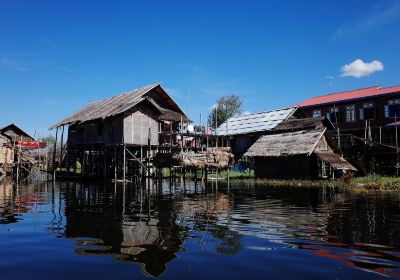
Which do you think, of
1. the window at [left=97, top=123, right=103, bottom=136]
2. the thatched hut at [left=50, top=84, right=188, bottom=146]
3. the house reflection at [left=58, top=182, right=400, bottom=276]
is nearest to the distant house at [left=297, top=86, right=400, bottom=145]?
the thatched hut at [left=50, top=84, right=188, bottom=146]

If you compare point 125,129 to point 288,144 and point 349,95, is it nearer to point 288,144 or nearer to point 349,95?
point 288,144

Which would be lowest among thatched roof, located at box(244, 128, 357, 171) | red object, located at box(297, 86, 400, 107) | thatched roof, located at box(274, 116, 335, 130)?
thatched roof, located at box(244, 128, 357, 171)

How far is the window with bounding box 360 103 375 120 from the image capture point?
34.4 m

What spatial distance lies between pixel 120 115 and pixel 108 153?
18.4ft

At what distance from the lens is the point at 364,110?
34969mm

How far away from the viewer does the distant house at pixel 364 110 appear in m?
33.2

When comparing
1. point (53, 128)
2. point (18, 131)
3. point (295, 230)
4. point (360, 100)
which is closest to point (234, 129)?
point (360, 100)

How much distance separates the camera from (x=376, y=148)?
87.0ft

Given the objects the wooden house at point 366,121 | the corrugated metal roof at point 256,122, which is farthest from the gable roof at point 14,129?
the wooden house at point 366,121

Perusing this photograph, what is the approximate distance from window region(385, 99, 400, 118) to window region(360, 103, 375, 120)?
124cm

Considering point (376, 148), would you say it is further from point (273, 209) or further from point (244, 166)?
point (273, 209)

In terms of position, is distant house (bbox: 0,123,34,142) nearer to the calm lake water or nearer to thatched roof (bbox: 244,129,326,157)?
thatched roof (bbox: 244,129,326,157)

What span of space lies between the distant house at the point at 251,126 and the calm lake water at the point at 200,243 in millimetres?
23389

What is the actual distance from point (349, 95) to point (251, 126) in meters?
10.5
